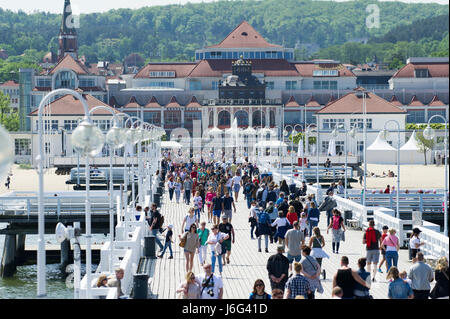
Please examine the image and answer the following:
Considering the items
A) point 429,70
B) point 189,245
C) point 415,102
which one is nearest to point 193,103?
point 415,102

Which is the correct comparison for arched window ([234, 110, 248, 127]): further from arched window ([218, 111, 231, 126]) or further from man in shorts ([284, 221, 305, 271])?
man in shorts ([284, 221, 305, 271])

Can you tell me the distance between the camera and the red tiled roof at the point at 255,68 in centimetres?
13334

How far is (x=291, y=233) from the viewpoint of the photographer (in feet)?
60.9

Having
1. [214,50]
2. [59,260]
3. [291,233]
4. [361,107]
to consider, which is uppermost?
[214,50]

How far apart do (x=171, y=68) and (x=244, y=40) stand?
40.1ft

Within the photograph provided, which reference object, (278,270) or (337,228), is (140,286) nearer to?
(278,270)

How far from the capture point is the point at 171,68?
450ft

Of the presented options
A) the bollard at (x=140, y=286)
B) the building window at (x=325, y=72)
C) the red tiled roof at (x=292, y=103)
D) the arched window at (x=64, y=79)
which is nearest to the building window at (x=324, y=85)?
the building window at (x=325, y=72)

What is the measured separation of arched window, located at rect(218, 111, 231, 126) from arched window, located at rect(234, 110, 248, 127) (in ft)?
4.22

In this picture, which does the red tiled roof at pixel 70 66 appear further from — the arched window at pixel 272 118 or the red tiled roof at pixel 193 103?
the arched window at pixel 272 118

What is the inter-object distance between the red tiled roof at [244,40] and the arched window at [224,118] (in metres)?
19.8

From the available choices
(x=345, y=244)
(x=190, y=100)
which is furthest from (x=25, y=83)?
(x=345, y=244)

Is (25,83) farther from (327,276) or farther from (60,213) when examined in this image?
(327,276)

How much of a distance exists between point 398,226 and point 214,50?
11470 centimetres
